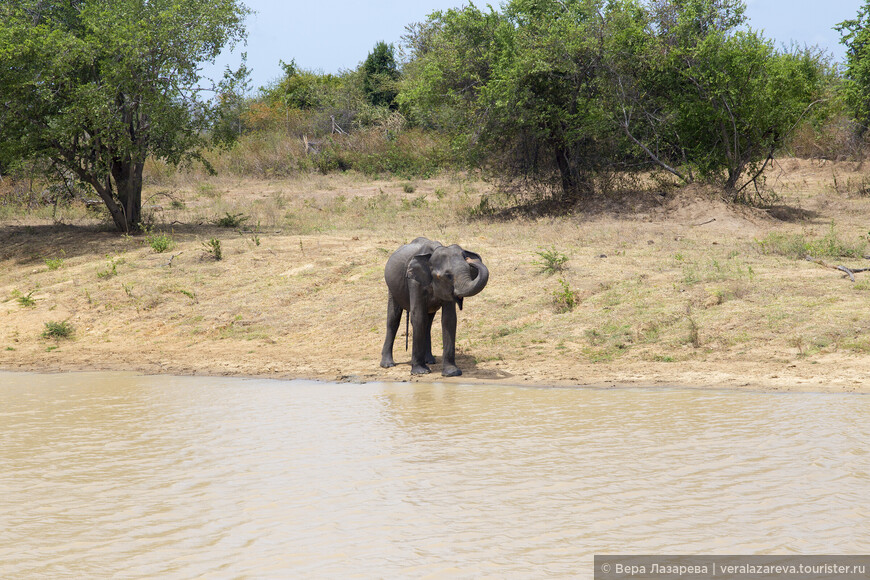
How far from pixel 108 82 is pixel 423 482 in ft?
47.3

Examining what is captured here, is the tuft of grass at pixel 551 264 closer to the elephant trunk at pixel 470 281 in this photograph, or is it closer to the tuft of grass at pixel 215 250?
the elephant trunk at pixel 470 281

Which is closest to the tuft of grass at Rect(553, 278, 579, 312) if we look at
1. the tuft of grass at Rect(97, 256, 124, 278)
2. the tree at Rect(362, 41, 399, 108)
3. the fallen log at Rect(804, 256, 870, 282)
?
the fallen log at Rect(804, 256, 870, 282)

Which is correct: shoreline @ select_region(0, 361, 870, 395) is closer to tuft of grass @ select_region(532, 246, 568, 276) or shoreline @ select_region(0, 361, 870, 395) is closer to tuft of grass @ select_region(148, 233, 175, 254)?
tuft of grass @ select_region(532, 246, 568, 276)

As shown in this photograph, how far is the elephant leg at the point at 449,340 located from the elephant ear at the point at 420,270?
0.38m

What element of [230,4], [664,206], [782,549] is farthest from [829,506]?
[230,4]

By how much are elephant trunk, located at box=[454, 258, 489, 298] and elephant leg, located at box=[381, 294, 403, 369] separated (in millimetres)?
1270

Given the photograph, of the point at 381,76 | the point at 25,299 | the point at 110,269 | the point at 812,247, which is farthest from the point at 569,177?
the point at 381,76

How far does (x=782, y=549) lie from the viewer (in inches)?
167

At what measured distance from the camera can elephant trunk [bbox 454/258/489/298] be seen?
8.92 meters

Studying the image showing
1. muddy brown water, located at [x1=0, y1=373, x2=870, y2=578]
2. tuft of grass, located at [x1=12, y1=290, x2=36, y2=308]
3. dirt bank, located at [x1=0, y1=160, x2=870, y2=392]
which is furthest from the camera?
tuft of grass, located at [x1=12, y1=290, x2=36, y2=308]

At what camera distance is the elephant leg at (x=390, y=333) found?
33.2ft

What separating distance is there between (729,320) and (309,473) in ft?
A: 21.6

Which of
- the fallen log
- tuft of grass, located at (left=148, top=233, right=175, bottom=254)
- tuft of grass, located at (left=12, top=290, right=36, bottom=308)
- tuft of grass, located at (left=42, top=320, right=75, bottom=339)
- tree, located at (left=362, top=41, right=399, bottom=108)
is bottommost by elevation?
tuft of grass, located at (left=42, top=320, right=75, bottom=339)

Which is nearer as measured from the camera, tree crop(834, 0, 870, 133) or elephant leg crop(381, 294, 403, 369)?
elephant leg crop(381, 294, 403, 369)
